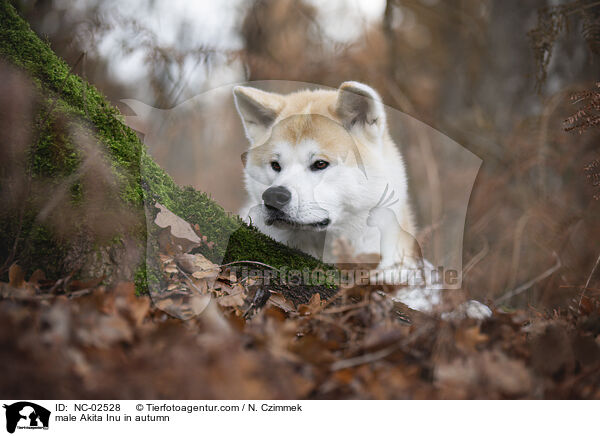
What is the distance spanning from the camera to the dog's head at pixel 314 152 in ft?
5.89

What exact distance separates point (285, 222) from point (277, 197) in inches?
5.0

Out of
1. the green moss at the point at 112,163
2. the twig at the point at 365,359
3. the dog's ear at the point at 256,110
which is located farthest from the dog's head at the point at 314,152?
the twig at the point at 365,359

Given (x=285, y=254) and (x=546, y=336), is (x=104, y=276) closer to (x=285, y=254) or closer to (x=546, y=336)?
(x=285, y=254)

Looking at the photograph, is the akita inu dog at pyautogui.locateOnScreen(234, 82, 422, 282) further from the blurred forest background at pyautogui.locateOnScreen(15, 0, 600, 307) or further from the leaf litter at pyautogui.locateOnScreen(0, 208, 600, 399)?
the leaf litter at pyautogui.locateOnScreen(0, 208, 600, 399)

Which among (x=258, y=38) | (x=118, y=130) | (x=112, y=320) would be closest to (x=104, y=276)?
(x=112, y=320)

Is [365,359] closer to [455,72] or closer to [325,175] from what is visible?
[325,175]

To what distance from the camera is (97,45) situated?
8.97 feet

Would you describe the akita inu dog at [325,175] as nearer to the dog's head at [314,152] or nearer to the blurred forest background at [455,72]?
the dog's head at [314,152]

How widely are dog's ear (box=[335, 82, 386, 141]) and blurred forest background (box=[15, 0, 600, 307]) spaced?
0.65 meters

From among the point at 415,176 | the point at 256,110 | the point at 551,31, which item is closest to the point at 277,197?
the point at 256,110

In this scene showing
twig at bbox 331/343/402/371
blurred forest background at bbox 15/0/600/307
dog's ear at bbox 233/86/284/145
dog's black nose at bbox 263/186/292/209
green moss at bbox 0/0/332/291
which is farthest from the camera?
blurred forest background at bbox 15/0/600/307

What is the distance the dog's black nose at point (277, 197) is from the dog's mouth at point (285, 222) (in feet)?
0.10

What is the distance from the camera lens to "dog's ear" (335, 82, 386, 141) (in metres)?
1.89
